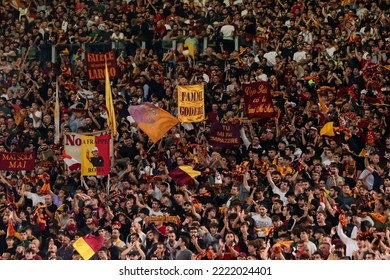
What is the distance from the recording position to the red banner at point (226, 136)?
95.8 ft

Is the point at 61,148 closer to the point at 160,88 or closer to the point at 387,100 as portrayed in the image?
the point at 160,88

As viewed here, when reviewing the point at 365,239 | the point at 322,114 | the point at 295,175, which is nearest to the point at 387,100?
the point at 322,114

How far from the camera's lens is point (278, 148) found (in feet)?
93.8

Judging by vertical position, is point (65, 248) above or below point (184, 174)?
below

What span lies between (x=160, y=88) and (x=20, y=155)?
332 centimetres

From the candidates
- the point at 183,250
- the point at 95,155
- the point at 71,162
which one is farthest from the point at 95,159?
the point at 183,250

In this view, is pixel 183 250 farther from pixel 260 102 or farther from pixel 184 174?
pixel 260 102

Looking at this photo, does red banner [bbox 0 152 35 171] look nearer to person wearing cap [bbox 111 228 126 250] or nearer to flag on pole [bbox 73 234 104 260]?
person wearing cap [bbox 111 228 126 250]

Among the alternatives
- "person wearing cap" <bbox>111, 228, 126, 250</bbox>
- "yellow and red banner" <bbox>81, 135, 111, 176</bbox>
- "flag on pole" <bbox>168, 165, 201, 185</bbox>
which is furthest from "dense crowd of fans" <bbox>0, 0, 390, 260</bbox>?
"yellow and red banner" <bbox>81, 135, 111, 176</bbox>

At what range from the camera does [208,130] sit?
2972 cm

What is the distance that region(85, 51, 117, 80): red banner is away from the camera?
3162 cm

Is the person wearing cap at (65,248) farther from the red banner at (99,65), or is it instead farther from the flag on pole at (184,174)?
the red banner at (99,65)

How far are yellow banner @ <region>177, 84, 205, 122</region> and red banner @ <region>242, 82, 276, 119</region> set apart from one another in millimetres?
878

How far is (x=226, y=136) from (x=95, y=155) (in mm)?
2398
